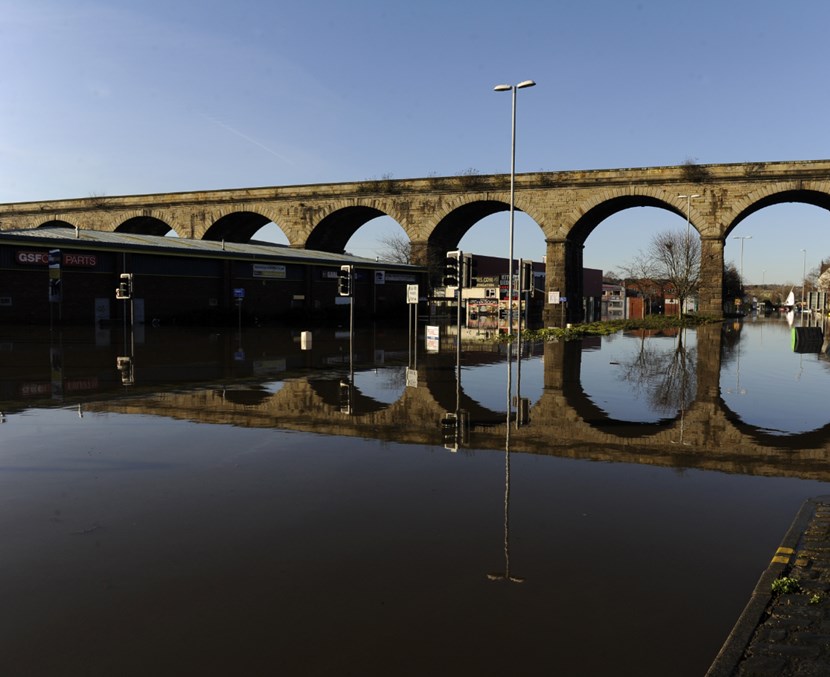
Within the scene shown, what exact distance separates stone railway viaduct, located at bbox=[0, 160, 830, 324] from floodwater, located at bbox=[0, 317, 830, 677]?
40564mm

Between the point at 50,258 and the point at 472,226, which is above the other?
the point at 472,226

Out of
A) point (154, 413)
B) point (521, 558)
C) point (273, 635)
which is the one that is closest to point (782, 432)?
point (521, 558)

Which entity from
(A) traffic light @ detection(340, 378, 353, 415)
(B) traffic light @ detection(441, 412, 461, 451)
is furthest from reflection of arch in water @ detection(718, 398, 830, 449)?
(A) traffic light @ detection(340, 378, 353, 415)

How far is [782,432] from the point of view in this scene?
9.82 metres

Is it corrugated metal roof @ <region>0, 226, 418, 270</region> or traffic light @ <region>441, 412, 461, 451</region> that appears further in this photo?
corrugated metal roof @ <region>0, 226, 418, 270</region>

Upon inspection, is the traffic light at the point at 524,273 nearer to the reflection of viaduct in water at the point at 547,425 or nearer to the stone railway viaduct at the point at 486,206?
the stone railway viaduct at the point at 486,206

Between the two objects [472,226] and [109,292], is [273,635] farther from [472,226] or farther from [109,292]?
[472,226]

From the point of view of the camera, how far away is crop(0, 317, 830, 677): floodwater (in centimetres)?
360

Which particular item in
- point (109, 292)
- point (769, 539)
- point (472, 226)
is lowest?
point (769, 539)

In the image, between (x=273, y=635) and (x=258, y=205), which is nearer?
(x=273, y=635)

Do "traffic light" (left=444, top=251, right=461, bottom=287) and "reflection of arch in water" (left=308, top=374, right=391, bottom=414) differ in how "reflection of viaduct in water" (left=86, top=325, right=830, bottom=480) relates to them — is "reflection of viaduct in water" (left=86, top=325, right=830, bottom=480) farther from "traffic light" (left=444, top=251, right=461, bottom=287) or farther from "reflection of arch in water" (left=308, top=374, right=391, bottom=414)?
"traffic light" (left=444, top=251, right=461, bottom=287)

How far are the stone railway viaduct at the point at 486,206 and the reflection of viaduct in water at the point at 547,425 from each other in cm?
3915

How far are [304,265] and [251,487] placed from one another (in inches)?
1736

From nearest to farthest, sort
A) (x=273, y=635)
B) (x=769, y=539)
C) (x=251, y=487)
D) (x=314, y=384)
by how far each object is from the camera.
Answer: (x=273, y=635) → (x=769, y=539) → (x=251, y=487) → (x=314, y=384)
